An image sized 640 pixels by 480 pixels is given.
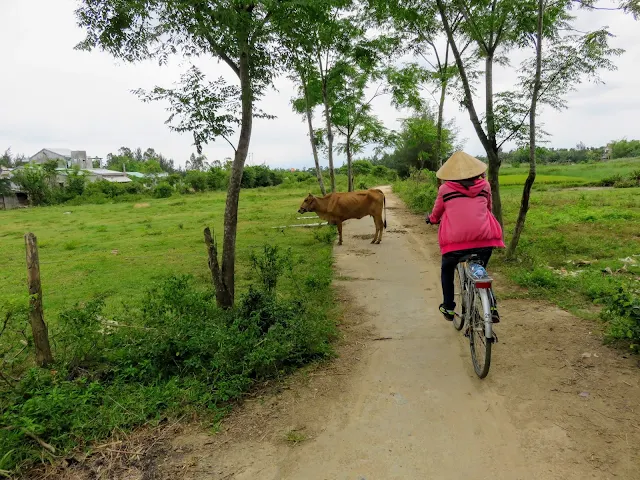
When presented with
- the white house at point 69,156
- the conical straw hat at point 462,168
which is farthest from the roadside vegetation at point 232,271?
the white house at point 69,156

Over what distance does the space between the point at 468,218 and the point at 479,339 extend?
1182mm

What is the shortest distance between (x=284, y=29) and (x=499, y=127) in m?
4.61

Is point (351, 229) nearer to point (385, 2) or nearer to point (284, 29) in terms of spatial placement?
point (385, 2)

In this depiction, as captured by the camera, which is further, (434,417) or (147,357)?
(147,357)

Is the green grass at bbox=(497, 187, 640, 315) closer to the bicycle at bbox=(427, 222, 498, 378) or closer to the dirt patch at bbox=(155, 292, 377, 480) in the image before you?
the bicycle at bbox=(427, 222, 498, 378)

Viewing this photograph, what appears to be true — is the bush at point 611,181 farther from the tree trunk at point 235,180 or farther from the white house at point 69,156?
the white house at point 69,156

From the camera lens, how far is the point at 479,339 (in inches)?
155

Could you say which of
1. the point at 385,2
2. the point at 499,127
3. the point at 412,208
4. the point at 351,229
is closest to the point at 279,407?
the point at 499,127

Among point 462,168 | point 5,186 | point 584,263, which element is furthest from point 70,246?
point 5,186

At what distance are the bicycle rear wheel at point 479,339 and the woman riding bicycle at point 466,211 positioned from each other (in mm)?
195

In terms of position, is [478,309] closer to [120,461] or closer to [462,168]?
[462,168]

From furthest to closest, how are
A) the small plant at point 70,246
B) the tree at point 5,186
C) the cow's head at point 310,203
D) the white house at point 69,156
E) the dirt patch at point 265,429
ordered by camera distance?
1. the white house at point 69,156
2. the tree at point 5,186
3. the small plant at point 70,246
4. the cow's head at point 310,203
5. the dirt patch at point 265,429

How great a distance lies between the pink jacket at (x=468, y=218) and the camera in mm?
3986

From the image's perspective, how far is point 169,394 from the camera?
11.9ft
